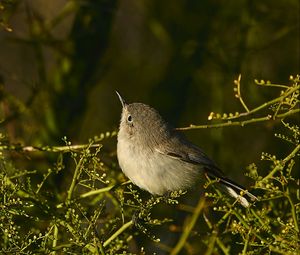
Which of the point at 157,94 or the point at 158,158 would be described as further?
the point at 157,94

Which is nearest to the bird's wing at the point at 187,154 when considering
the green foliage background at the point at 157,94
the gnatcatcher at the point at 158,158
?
the gnatcatcher at the point at 158,158

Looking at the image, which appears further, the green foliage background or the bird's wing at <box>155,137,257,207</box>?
the green foliage background

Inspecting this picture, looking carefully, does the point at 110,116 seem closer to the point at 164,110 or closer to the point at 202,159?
the point at 164,110

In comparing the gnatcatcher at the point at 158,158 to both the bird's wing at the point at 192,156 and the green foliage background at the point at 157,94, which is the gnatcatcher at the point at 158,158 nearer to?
Result: the bird's wing at the point at 192,156

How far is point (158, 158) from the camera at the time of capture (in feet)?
13.5

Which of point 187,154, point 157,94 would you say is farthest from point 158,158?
point 157,94

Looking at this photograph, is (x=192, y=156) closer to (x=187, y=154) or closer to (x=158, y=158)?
(x=187, y=154)

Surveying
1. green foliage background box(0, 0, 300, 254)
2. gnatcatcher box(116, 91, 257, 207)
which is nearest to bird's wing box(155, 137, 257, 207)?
gnatcatcher box(116, 91, 257, 207)

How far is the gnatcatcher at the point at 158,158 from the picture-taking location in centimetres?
402

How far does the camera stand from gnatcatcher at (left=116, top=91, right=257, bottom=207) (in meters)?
4.02

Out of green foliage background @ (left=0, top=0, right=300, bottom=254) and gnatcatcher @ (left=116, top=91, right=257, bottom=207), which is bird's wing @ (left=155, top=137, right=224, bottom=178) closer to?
gnatcatcher @ (left=116, top=91, right=257, bottom=207)

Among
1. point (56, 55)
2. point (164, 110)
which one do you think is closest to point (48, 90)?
point (56, 55)

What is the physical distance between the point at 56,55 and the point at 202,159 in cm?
207

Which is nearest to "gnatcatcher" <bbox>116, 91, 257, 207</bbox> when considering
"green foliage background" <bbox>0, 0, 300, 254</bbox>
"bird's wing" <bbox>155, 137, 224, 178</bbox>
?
"bird's wing" <bbox>155, 137, 224, 178</bbox>
